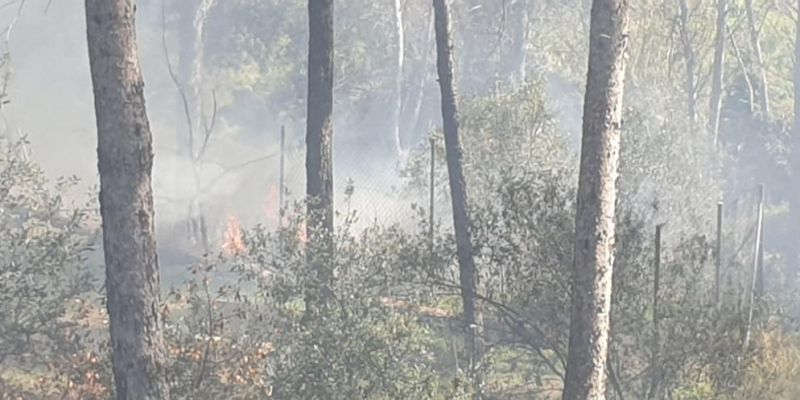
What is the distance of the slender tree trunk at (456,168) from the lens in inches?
544

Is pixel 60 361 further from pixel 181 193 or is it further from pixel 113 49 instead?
pixel 181 193

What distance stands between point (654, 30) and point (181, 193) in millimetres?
14314

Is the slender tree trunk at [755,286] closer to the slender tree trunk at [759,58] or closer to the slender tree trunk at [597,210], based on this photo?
the slender tree trunk at [597,210]

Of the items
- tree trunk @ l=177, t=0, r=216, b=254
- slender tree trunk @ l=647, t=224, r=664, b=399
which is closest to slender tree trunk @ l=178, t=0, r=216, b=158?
tree trunk @ l=177, t=0, r=216, b=254

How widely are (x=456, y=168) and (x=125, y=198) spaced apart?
7313mm

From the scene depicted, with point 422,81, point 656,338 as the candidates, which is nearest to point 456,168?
point 656,338

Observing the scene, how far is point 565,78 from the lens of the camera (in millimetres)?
49719

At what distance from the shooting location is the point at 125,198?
353 inches

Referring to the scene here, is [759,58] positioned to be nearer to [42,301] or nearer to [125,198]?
[42,301]

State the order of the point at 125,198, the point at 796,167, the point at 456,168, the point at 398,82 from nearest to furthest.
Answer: the point at 125,198
the point at 456,168
the point at 796,167
the point at 398,82

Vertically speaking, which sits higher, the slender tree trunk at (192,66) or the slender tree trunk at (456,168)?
the slender tree trunk at (192,66)

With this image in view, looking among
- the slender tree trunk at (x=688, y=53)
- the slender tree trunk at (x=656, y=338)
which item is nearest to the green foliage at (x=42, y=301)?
the slender tree trunk at (x=656, y=338)

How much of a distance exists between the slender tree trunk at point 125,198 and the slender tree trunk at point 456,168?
194 inches

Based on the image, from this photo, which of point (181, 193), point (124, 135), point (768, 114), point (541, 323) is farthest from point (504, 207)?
point (768, 114)
